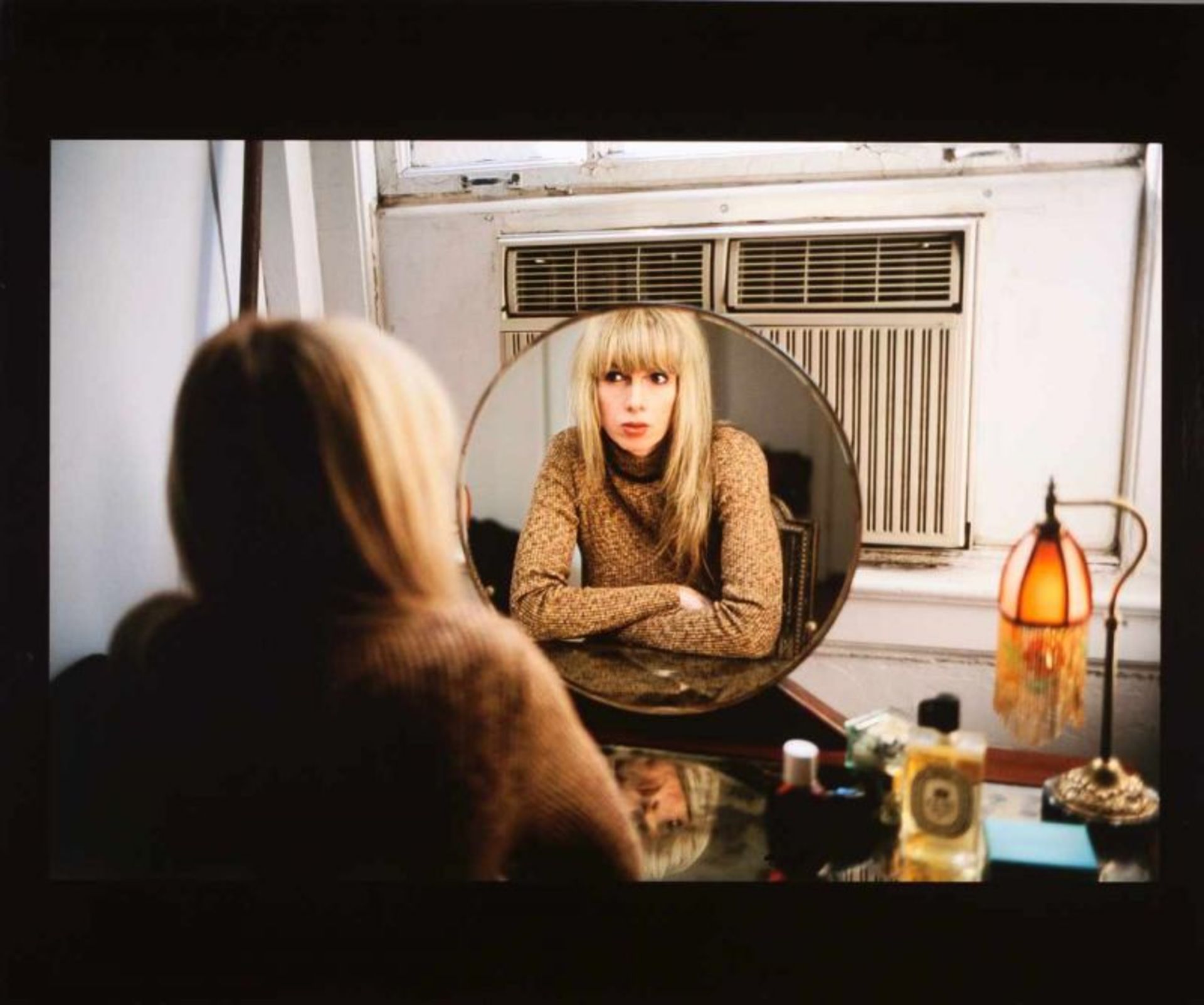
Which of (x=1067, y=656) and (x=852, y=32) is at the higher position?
(x=852, y=32)

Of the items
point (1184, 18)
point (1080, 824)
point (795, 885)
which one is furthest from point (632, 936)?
point (1184, 18)

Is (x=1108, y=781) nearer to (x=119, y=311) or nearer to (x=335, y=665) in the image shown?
(x=335, y=665)

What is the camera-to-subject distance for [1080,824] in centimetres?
126

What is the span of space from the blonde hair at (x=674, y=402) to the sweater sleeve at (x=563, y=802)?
0.21 metres

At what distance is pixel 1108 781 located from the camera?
1269 mm

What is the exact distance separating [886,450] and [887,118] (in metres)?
0.38

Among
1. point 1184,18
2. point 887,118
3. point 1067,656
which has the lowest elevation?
point 1067,656

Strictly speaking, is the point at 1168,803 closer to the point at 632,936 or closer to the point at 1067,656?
the point at 1067,656

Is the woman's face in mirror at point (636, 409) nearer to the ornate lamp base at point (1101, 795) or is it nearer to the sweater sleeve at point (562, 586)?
the sweater sleeve at point (562, 586)

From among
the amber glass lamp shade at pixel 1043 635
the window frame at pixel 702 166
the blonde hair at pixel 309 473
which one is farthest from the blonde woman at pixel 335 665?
the amber glass lamp shade at pixel 1043 635

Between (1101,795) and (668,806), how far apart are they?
487 millimetres

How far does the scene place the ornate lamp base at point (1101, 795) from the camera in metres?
1.26

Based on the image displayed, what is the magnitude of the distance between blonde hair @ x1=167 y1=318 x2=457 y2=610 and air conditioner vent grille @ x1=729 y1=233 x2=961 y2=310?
0.40 m

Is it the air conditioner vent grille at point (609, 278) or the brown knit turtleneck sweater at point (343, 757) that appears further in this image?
the air conditioner vent grille at point (609, 278)
